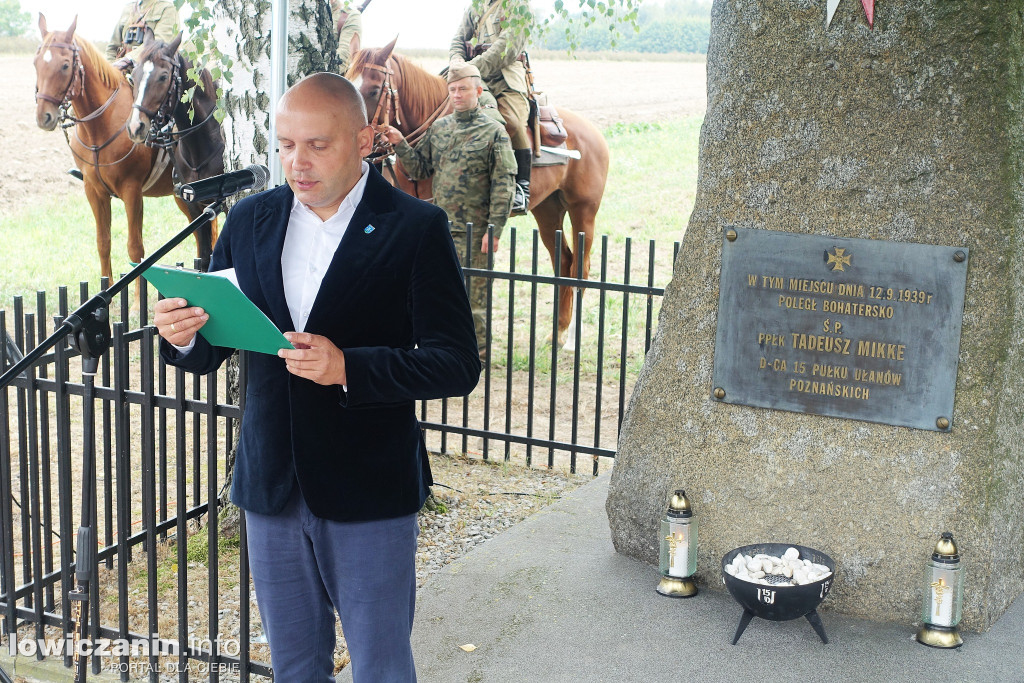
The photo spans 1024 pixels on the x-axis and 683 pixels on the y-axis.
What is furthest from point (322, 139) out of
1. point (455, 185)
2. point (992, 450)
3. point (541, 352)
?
point (541, 352)

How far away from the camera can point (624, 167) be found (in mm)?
21062

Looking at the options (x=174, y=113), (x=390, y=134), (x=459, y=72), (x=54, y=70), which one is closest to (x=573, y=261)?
(x=390, y=134)

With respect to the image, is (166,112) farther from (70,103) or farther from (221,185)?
(221,185)

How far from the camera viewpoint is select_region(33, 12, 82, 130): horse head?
29.5 feet

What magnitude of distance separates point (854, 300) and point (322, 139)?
6.48ft

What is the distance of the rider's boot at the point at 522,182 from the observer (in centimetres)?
864

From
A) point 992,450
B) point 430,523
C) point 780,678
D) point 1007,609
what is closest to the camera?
point 780,678

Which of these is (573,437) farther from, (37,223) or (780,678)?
(37,223)

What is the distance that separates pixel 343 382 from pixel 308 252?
1.19 ft

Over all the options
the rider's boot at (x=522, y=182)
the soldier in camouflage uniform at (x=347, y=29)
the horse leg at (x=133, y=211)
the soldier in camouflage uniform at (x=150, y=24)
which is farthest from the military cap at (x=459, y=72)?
the horse leg at (x=133, y=211)

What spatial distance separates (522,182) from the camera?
8727mm

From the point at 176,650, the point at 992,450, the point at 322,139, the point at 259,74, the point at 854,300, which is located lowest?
the point at 176,650

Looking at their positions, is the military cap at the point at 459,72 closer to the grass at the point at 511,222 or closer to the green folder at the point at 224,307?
the grass at the point at 511,222

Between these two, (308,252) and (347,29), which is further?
(347,29)
